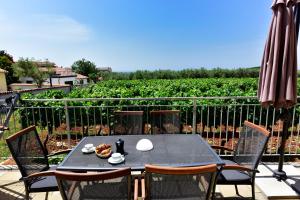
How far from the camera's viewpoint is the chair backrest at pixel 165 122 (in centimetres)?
312

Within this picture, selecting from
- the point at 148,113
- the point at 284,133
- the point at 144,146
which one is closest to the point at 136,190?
the point at 144,146

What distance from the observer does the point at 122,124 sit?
3.12 meters

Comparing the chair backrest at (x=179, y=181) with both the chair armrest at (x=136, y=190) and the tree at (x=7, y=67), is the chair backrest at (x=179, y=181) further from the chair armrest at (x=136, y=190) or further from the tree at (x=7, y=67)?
the tree at (x=7, y=67)

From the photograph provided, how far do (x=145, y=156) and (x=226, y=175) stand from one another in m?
0.91

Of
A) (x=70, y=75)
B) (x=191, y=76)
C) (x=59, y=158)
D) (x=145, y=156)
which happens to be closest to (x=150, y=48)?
(x=191, y=76)

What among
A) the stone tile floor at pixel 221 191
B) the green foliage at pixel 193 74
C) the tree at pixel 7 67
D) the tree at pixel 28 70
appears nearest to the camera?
the stone tile floor at pixel 221 191

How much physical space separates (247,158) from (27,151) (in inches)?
96.7

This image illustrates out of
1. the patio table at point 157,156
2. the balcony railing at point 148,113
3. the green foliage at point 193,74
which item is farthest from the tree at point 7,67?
the patio table at point 157,156

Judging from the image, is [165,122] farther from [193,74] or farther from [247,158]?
[193,74]

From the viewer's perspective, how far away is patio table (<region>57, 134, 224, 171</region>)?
1823 mm

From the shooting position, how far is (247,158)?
230 cm

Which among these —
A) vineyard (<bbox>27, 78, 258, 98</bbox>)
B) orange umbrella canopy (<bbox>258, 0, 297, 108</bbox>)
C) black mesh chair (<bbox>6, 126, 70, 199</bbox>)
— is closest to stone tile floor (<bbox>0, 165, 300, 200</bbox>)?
black mesh chair (<bbox>6, 126, 70, 199</bbox>)

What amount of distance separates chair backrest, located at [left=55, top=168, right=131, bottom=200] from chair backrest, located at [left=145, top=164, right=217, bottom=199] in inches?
6.5

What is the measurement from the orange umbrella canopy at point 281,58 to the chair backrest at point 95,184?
195cm
